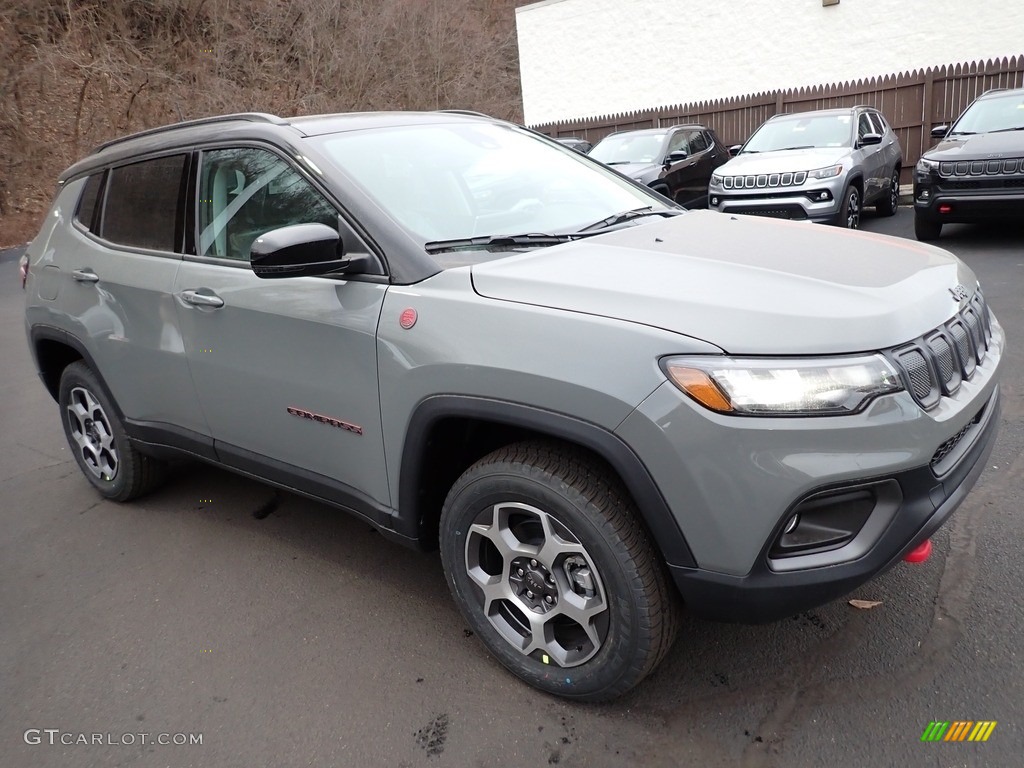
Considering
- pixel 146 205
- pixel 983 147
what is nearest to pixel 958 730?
pixel 146 205

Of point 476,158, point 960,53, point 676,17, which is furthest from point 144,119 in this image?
point 476,158

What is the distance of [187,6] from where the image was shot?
78.5 feet

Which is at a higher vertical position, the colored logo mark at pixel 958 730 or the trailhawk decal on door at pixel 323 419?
the trailhawk decal on door at pixel 323 419

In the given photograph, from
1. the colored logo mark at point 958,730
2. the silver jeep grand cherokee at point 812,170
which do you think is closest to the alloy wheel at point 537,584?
the colored logo mark at point 958,730

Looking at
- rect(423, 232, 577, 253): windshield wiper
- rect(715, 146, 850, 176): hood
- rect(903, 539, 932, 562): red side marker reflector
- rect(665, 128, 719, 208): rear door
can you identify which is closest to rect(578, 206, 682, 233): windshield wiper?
rect(423, 232, 577, 253): windshield wiper

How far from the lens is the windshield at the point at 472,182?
2.90 metres

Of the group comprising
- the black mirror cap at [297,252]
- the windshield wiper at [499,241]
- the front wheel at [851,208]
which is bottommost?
the front wheel at [851,208]

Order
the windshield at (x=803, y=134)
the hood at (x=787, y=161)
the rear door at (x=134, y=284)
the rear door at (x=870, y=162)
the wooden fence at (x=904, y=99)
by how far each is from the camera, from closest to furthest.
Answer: the rear door at (x=134, y=284) < the hood at (x=787, y=161) < the rear door at (x=870, y=162) < the windshield at (x=803, y=134) < the wooden fence at (x=904, y=99)

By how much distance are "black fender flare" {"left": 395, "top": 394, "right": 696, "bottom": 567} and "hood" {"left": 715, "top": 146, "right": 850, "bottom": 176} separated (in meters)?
8.41

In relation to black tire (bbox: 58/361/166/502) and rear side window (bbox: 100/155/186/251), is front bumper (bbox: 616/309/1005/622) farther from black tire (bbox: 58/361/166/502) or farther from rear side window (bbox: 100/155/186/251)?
black tire (bbox: 58/361/166/502)

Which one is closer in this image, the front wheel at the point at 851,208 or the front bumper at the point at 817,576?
the front bumper at the point at 817,576

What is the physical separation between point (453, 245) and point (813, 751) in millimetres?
1908

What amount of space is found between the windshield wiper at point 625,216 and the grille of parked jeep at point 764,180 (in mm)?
6888

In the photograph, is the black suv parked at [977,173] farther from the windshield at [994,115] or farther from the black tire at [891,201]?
the black tire at [891,201]
